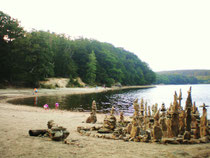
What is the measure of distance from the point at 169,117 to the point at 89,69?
89107mm

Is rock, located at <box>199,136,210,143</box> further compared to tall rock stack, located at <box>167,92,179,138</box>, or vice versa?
tall rock stack, located at <box>167,92,179,138</box>

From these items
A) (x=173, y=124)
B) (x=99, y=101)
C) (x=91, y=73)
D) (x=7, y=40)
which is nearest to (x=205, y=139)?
(x=173, y=124)

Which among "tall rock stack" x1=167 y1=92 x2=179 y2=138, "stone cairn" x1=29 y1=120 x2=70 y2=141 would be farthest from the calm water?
"stone cairn" x1=29 y1=120 x2=70 y2=141

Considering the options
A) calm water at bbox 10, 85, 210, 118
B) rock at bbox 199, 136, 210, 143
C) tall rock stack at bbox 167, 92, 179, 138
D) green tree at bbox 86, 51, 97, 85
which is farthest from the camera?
green tree at bbox 86, 51, 97, 85

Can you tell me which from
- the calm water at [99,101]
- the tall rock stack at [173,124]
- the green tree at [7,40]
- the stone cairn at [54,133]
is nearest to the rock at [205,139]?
the tall rock stack at [173,124]

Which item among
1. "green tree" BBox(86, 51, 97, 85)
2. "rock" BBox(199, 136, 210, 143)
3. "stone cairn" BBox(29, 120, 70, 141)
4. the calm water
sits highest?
"green tree" BBox(86, 51, 97, 85)

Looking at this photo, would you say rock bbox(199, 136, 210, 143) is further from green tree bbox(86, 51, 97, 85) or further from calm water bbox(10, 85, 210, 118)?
green tree bbox(86, 51, 97, 85)

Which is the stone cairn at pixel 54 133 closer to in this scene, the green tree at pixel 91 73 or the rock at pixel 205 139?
the rock at pixel 205 139

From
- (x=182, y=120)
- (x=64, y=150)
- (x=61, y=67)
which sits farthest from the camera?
(x=61, y=67)

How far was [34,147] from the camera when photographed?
6.25m

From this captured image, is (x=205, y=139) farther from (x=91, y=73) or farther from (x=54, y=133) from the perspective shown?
(x=91, y=73)

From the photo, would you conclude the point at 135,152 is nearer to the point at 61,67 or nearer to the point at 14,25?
the point at 14,25

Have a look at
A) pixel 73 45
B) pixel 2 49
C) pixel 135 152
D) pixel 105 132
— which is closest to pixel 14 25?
pixel 2 49

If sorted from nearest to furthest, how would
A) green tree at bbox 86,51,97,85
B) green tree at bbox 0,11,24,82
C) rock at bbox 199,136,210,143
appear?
1. rock at bbox 199,136,210,143
2. green tree at bbox 0,11,24,82
3. green tree at bbox 86,51,97,85
